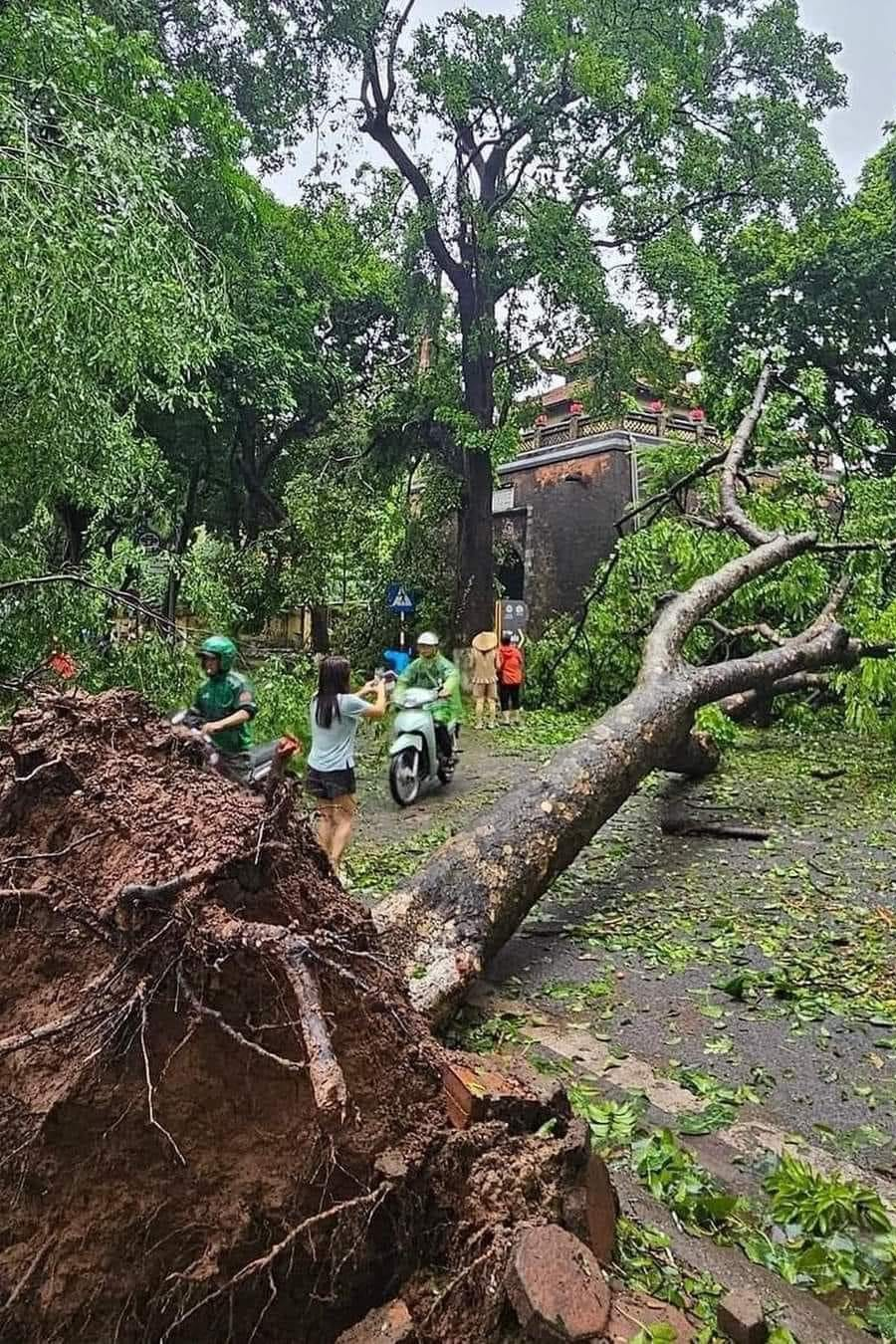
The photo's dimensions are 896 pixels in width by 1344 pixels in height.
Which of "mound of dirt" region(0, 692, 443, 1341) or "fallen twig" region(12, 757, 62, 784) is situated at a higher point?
"fallen twig" region(12, 757, 62, 784)

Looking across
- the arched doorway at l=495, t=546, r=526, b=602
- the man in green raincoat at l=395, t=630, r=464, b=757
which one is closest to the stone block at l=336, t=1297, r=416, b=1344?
the man in green raincoat at l=395, t=630, r=464, b=757

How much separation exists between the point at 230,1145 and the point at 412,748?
5.96 m

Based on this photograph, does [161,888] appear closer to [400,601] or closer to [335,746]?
[335,746]

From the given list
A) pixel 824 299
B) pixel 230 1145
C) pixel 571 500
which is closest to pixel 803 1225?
pixel 230 1145

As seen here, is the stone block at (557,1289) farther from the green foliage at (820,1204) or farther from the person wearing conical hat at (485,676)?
the person wearing conical hat at (485,676)

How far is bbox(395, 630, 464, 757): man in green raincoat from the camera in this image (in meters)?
8.14

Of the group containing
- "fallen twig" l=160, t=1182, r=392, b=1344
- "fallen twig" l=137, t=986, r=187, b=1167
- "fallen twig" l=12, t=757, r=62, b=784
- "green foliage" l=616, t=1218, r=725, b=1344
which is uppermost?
"fallen twig" l=12, t=757, r=62, b=784

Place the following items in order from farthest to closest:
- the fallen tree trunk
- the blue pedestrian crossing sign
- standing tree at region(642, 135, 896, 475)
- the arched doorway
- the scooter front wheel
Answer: the arched doorway
the blue pedestrian crossing sign
standing tree at region(642, 135, 896, 475)
the scooter front wheel
the fallen tree trunk

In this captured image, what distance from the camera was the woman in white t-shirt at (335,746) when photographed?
5.27 metres

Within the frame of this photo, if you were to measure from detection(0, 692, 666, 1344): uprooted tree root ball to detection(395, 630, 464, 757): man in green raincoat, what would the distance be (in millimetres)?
5875

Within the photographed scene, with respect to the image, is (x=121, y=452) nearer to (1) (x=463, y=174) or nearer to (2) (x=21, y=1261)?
(2) (x=21, y=1261)

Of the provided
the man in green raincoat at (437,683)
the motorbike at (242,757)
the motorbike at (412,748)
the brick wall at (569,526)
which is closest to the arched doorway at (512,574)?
the brick wall at (569,526)

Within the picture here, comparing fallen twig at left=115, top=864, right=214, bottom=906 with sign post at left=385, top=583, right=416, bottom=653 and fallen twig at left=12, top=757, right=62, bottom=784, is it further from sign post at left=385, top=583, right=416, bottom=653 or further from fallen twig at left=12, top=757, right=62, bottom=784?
sign post at left=385, top=583, right=416, bottom=653

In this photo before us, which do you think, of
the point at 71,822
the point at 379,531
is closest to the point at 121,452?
the point at 71,822
